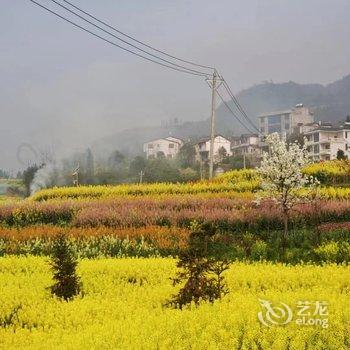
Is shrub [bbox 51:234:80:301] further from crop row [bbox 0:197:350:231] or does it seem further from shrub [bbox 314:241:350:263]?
crop row [bbox 0:197:350:231]

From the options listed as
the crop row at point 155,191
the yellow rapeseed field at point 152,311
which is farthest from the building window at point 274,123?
the yellow rapeseed field at point 152,311

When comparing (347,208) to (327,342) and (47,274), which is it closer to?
(47,274)

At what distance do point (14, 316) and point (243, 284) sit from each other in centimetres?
342

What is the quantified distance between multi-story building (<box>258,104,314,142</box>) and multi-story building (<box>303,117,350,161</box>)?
110ft

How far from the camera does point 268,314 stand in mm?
6578

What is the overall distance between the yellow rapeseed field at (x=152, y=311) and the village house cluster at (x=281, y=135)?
56666 millimetres

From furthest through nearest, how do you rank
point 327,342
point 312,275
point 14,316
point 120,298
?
point 312,275
point 120,298
point 14,316
point 327,342

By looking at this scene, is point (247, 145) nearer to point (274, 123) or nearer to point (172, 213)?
point (274, 123)

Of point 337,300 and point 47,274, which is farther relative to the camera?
point 47,274

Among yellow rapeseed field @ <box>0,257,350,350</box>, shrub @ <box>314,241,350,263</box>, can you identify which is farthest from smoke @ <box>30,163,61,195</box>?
yellow rapeseed field @ <box>0,257,350,350</box>

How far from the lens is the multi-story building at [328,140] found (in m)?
95.6

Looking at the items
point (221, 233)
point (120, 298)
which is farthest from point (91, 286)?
point (221, 233)

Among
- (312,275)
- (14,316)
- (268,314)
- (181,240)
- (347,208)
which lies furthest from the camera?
(347,208)

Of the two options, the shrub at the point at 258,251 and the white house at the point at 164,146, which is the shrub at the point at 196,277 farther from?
the white house at the point at 164,146
